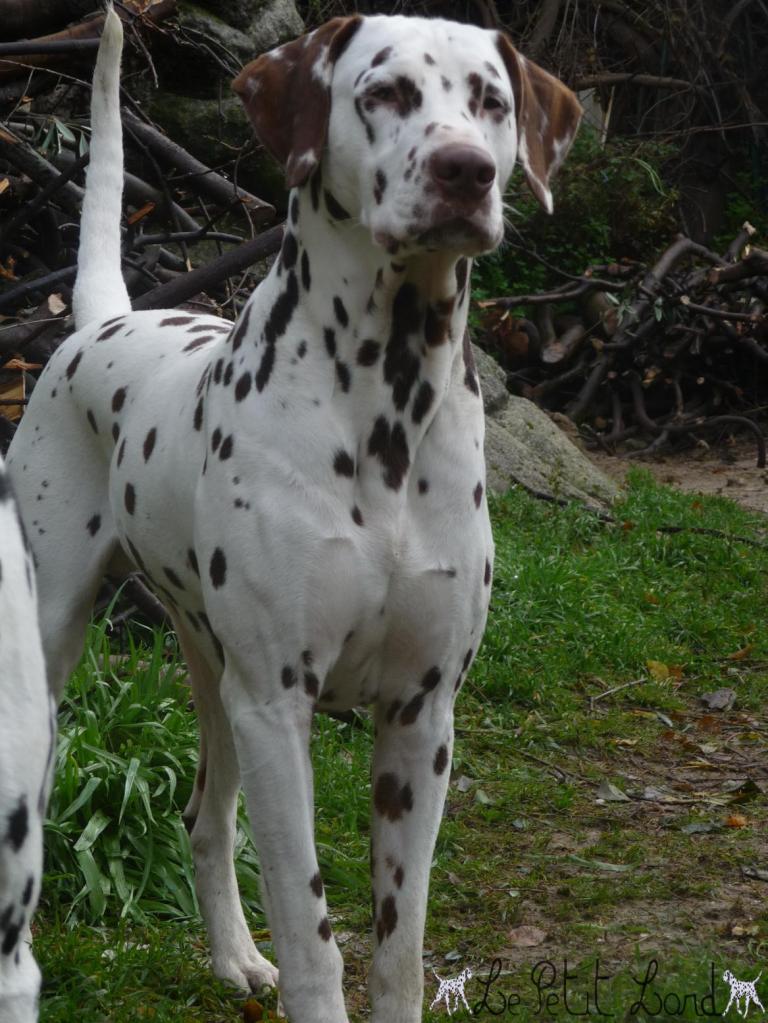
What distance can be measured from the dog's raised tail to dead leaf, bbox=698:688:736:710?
294 cm

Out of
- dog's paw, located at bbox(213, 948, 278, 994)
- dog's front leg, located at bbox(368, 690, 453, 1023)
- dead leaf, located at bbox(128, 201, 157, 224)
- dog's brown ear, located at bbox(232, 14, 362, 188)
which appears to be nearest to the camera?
dog's brown ear, located at bbox(232, 14, 362, 188)

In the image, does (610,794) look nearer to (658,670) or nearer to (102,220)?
(658,670)

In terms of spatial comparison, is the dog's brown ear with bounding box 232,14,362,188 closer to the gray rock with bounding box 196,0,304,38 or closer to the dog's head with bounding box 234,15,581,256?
the dog's head with bounding box 234,15,581,256

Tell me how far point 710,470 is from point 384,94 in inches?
320

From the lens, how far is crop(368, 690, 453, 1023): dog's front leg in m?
2.91

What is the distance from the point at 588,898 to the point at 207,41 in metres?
5.38

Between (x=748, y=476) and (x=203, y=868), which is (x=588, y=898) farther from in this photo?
(x=748, y=476)

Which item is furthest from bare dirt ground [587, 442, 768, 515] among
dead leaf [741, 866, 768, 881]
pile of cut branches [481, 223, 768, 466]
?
dead leaf [741, 866, 768, 881]

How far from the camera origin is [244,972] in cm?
343

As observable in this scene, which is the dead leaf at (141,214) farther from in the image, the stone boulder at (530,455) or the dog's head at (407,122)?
the stone boulder at (530,455)

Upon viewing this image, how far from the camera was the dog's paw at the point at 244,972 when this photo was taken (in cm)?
341

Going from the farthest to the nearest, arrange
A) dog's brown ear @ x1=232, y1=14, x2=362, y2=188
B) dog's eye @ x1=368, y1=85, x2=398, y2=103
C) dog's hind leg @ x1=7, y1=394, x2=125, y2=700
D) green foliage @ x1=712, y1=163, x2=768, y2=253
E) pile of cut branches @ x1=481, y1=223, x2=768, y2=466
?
green foliage @ x1=712, y1=163, x2=768, y2=253
pile of cut branches @ x1=481, y1=223, x2=768, y2=466
dog's hind leg @ x1=7, y1=394, x2=125, y2=700
dog's brown ear @ x1=232, y1=14, x2=362, y2=188
dog's eye @ x1=368, y1=85, x2=398, y2=103

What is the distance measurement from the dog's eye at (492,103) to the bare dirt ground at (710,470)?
664cm

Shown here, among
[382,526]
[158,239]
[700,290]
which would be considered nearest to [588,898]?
[382,526]
